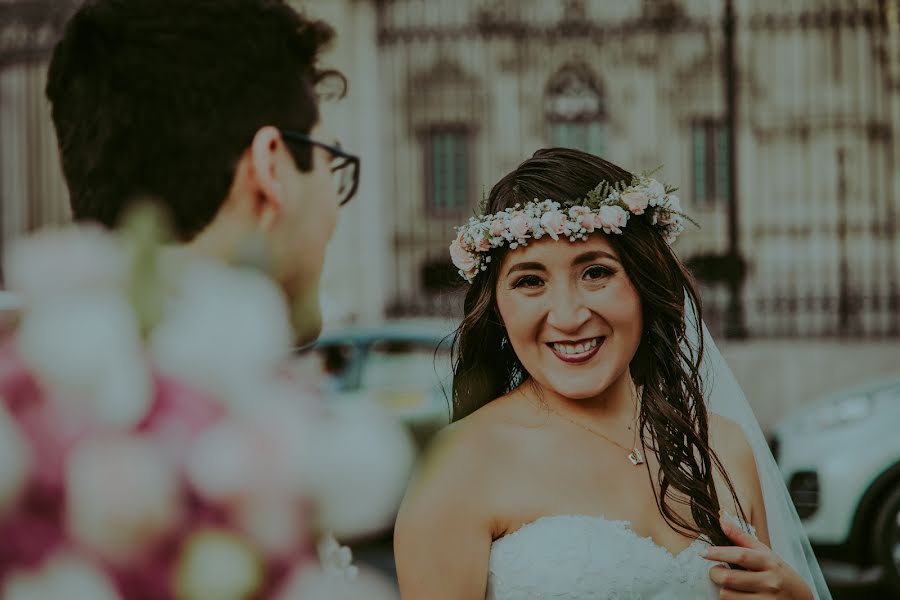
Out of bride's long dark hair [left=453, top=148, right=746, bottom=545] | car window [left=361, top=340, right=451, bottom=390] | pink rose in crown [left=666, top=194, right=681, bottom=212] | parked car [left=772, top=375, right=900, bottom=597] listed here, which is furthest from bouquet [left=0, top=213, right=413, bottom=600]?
car window [left=361, top=340, right=451, bottom=390]

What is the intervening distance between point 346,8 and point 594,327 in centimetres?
1265

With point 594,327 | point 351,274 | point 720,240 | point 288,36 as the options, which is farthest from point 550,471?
point 720,240

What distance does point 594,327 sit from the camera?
2.04m

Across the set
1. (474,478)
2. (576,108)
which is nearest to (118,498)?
(474,478)

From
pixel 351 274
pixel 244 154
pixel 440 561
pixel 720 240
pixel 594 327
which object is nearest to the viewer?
pixel 244 154

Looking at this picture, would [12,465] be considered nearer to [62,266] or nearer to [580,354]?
[62,266]

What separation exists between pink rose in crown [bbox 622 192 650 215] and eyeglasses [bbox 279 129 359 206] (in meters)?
0.83

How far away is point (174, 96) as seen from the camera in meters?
0.96

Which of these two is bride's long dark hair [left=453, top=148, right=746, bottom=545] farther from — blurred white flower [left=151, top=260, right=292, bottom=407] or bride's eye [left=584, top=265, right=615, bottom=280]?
blurred white flower [left=151, top=260, right=292, bottom=407]

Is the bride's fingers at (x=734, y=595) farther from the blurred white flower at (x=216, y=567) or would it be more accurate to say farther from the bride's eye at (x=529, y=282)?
the blurred white flower at (x=216, y=567)

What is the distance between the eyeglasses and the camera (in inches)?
45.5

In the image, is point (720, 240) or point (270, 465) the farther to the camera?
point (720, 240)

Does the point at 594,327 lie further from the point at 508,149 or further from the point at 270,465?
the point at 508,149

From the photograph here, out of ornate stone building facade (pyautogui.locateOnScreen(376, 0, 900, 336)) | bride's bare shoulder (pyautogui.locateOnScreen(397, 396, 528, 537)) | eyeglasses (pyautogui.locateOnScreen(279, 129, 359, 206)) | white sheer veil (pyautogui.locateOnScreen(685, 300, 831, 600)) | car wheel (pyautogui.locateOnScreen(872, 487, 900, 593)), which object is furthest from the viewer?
ornate stone building facade (pyautogui.locateOnScreen(376, 0, 900, 336))
